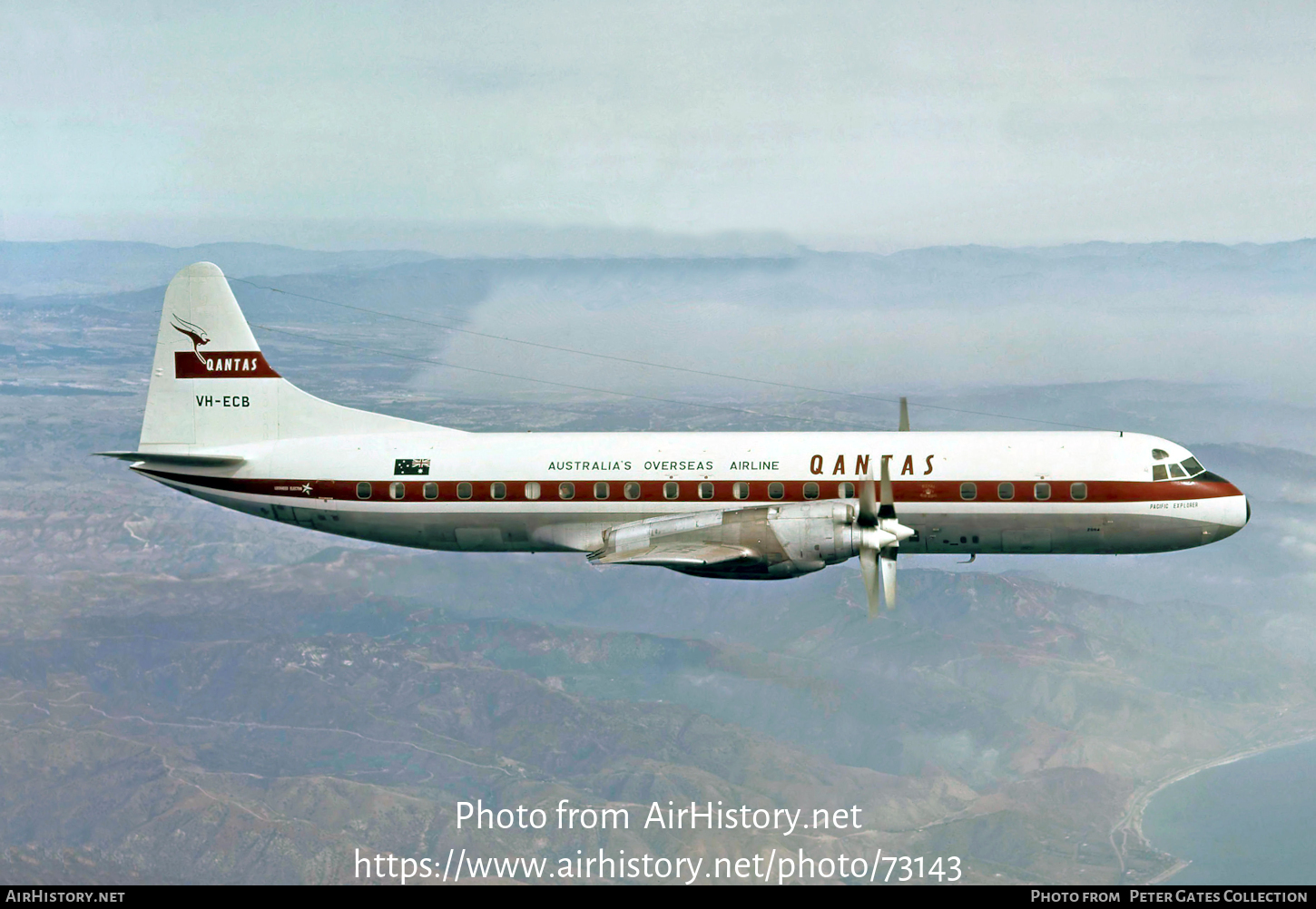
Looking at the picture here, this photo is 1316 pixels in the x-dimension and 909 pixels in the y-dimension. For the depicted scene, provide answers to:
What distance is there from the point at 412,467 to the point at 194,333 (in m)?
12.2

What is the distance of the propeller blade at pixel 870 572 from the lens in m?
38.9

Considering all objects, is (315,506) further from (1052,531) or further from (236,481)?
(1052,531)

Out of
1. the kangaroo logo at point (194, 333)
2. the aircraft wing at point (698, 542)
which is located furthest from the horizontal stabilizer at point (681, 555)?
the kangaroo logo at point (194, 333)

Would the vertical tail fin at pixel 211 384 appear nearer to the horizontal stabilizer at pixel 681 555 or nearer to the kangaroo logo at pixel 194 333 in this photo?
the kangaroo logo at pixel 194 333

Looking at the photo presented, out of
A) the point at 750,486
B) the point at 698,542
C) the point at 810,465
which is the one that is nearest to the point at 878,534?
the point at 810,465

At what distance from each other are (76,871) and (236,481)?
18197 centimetres

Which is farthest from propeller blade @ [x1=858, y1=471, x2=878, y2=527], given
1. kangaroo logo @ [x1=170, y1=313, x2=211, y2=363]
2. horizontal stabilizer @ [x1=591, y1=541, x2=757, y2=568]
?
kangaroo logo @ [x1=170, y1=313, x2=211, y2=363]

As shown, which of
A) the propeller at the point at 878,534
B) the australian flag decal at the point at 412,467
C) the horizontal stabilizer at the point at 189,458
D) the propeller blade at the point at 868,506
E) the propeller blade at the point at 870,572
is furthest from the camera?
the horizontal stabilizer at the point at 189,458

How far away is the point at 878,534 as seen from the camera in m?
39.8

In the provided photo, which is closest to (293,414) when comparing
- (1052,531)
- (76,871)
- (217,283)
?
(217,283)

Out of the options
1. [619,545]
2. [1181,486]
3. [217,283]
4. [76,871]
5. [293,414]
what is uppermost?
[217,283]

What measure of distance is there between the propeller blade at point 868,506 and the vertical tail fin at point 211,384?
22182mm

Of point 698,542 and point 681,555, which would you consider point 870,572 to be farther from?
point 681,555
